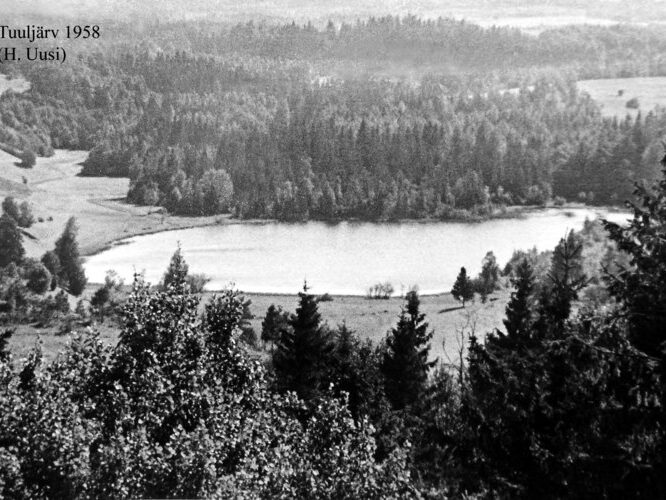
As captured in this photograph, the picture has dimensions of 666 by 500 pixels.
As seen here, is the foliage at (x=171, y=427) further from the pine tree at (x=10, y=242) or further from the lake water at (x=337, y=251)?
the pine tree at (x=10, y=242)

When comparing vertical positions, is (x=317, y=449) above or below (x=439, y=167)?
below

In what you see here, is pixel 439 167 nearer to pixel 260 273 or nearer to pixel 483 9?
pixel 483 9

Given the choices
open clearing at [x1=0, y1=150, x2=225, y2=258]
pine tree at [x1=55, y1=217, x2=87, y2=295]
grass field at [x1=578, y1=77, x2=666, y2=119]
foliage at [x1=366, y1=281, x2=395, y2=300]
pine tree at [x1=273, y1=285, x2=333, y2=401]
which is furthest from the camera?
grass field at [x1=578, y1=77, x2=666, y2=119]

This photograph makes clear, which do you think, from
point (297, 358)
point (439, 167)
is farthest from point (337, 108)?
point (297, 358)

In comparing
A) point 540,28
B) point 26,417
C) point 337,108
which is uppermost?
point 540,28

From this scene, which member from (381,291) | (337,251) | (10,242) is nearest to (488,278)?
(381,291)

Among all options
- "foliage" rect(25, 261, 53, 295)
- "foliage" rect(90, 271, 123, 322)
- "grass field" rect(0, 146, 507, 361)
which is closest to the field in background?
"grass field" rect(0, 146, 507, 361)

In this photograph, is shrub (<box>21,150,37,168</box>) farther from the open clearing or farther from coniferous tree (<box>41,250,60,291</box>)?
coniferous tree (<box>41,250,60,291</box>)
